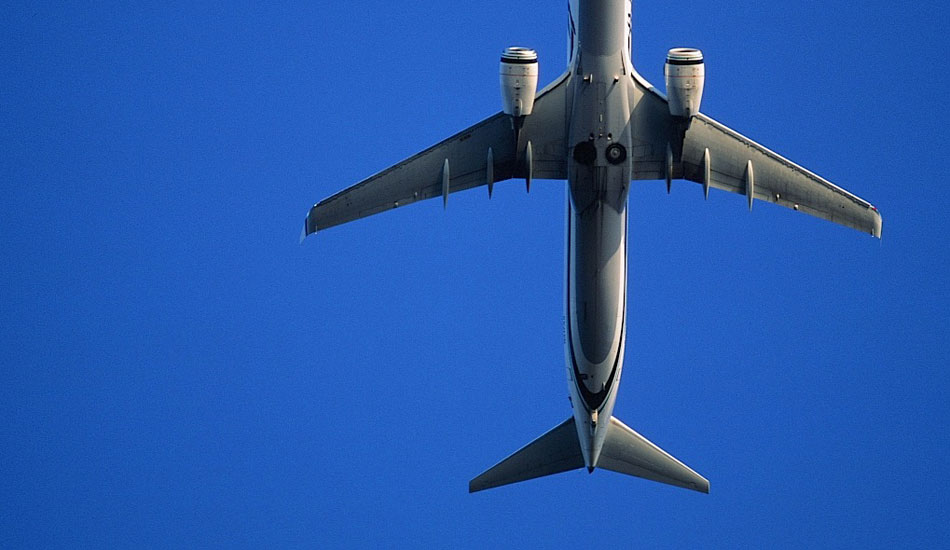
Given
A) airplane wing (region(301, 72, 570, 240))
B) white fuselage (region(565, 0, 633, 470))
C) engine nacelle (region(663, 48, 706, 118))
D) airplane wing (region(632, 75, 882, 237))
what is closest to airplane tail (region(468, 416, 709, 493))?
white fuselage (region(565, 0, 633, 470))

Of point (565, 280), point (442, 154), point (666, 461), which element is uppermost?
point (442, 154)

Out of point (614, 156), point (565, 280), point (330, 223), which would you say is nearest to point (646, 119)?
point (614, 156)

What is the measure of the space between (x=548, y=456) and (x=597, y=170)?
10188 mm

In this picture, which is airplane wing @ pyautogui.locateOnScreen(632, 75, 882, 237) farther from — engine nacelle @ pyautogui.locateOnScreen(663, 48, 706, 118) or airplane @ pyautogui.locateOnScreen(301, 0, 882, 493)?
engine nacelle @ pyautogui.locateOnScreen(663, 48, 706, 118)

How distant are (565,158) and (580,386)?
21.9 ft

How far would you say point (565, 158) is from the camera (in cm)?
5397

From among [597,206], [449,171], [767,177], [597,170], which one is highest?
[767,177]

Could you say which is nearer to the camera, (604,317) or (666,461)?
(604,317)

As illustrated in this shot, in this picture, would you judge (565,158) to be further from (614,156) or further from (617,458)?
(617,458)

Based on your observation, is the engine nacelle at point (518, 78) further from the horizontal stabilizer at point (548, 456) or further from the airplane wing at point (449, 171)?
the horizontal stabilizer at point (548, 456)

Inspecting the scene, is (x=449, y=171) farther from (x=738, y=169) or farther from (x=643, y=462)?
(x=643, y=462)

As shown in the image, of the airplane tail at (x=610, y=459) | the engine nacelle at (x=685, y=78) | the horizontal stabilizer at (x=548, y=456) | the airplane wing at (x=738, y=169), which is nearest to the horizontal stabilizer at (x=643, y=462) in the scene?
the airplane tail at (x=610, y=459)

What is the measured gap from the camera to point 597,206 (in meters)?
52.5

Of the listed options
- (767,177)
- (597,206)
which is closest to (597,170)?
(597,206)
